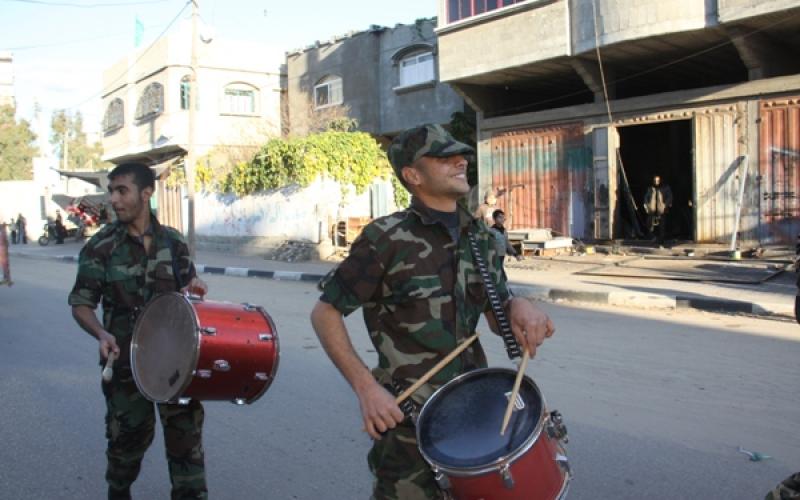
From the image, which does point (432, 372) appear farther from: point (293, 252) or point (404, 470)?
point (293, 252)

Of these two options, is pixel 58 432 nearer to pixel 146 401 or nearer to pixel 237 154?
pixel 146 401

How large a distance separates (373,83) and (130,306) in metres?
23.1

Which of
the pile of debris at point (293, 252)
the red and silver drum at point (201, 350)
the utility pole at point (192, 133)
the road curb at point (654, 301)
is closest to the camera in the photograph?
the red and silver drum at point (201, 350)

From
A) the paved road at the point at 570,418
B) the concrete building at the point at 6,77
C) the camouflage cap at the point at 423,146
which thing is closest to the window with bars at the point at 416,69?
the paved road at the point at 570,418

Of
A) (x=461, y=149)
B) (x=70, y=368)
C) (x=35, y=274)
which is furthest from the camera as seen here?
(x=35, y=274)

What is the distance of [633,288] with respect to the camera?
35.1 feet

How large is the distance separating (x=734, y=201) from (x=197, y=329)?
14232 mm

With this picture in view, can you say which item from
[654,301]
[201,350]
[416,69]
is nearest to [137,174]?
[201,350]

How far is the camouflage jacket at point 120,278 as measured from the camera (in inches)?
134

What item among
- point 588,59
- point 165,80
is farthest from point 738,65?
point 165,80

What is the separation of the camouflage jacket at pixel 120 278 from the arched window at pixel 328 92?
23940 millimetres

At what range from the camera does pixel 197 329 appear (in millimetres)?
2965

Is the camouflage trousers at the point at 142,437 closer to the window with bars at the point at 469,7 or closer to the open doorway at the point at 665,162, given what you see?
the window with bars at the point at 469,7

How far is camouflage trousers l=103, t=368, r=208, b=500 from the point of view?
3.28 meters
